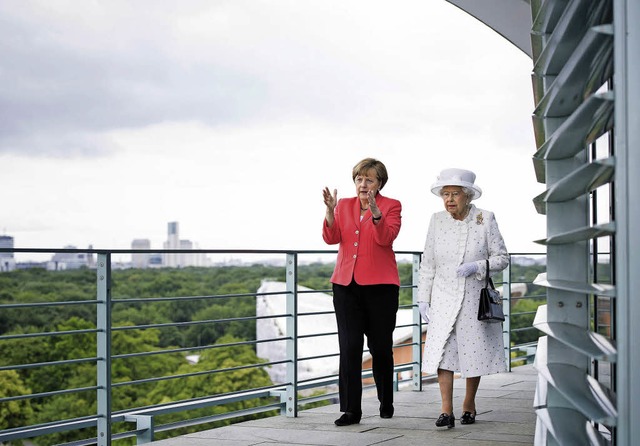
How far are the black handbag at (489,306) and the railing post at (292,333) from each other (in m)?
1.15

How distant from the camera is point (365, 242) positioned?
5.13m

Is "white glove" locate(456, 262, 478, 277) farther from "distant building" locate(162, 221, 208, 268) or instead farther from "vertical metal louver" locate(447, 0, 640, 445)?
"distant building" locate(162, 221, 208, 268)

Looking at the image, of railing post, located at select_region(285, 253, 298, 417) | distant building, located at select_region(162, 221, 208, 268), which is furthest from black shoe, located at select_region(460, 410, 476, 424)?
distant building, located at select_region(162, 221, 208, 268)

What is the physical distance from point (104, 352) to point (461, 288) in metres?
1.87

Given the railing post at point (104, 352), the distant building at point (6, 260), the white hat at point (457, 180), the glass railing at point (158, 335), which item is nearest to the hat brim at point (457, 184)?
the white hat at point (457, 180)

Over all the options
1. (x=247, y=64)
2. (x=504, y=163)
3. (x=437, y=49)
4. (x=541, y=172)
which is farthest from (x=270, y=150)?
(x=541, y=172)

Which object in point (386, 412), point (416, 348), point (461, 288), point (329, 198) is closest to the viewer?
point (461, 288)

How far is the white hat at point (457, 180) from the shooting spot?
4.88 metres

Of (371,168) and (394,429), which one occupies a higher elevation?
(371,168)

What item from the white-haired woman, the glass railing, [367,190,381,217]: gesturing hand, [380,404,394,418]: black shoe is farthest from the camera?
the glass railing

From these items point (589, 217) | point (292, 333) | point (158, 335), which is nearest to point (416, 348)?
point (292, 333)

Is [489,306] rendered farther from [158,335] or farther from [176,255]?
[176,255]

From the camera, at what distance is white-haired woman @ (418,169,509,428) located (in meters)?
4.95

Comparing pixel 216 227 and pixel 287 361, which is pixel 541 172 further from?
pixel 216 227
